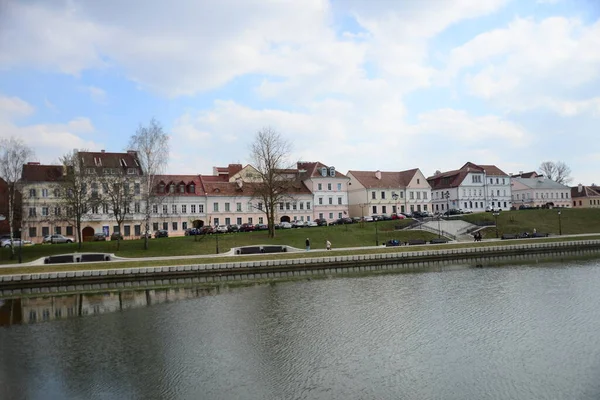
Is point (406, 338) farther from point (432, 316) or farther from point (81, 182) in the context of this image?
point (81, 182)

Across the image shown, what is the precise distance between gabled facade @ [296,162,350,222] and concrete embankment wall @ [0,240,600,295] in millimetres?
33463

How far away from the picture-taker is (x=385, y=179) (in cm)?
9138

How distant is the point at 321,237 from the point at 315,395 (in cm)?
4698

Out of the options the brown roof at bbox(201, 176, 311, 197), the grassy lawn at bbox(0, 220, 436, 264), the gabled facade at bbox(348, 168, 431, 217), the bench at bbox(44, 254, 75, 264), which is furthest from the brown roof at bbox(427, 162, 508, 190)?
the bench at bbox(44, 254, 75, 264)

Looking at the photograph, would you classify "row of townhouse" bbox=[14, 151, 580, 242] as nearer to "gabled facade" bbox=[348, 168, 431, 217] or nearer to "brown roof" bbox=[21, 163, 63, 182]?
"brown roof" bbox=[21, 163, 63, 182]

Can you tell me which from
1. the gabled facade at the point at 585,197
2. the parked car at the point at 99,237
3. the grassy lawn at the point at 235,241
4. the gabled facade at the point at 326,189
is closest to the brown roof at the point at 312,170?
the gabled facade at the point at 326,189

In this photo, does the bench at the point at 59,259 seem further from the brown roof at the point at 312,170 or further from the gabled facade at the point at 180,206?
the brown roof at the point at 312,170

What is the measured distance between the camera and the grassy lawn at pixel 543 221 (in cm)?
7081

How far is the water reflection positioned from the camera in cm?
2908

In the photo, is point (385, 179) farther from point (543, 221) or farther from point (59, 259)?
point (59, 259)

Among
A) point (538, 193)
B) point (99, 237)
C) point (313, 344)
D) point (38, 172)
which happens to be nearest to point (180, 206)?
point (99, 237)

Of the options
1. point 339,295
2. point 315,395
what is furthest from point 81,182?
point 315,395

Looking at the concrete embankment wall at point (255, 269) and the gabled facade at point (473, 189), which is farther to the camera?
the gabled facade at point (473, 189)

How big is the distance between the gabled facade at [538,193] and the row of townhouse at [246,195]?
1.56 feet
